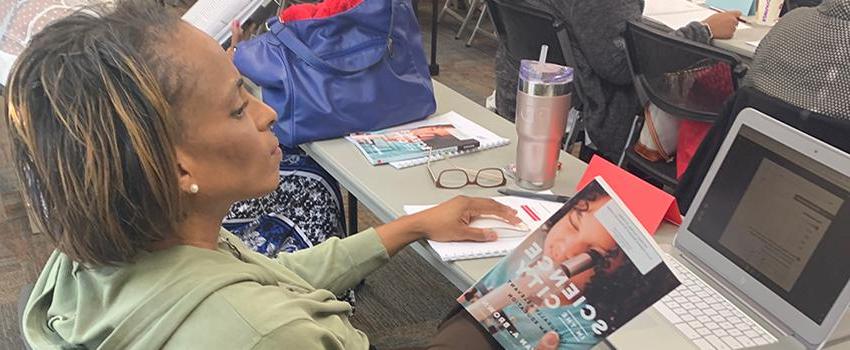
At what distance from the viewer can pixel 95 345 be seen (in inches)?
33.6

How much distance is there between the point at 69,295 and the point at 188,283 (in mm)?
207

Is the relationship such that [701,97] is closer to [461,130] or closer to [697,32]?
[697,32]

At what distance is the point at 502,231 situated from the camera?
1328 mm

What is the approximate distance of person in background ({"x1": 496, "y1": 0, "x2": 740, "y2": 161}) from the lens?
7.56 feet

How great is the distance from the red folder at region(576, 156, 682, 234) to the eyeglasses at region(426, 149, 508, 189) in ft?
0.77

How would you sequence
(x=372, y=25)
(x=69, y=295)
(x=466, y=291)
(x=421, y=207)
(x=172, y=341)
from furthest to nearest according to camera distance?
1. (x=372, y=25)
2. (x=421, y=207)
3. (x=466, y=291)
4. (x=69, y=295)
5. (x=172, y=341)

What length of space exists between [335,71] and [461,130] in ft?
1.01

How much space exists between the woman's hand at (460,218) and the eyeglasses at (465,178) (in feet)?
0.38

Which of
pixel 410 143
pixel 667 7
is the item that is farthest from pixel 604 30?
pixel 410 143

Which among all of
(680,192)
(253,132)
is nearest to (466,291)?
(253,132)

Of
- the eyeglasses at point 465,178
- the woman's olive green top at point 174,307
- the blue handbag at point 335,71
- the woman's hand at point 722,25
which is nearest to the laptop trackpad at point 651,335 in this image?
the woman's olive green top at point 174,307

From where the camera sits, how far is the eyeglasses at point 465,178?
4.94ft

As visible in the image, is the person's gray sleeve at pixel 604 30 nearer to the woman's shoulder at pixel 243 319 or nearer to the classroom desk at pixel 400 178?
the classroom desk at pixel 400 178

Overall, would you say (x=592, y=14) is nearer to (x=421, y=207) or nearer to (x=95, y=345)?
(x=421, y=207)
